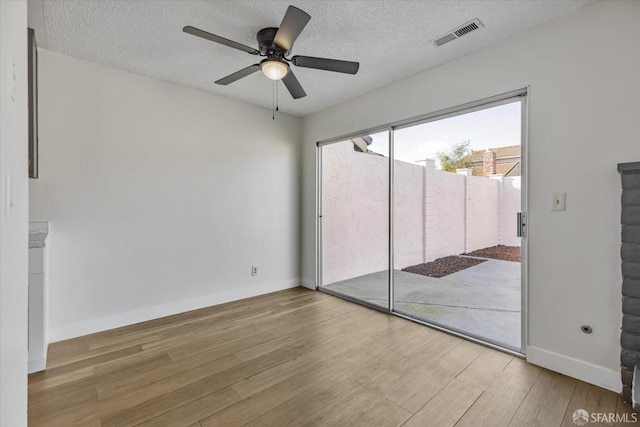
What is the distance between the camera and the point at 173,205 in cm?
323

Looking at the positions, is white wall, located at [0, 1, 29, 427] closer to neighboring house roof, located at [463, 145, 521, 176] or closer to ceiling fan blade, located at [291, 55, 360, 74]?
ceiling fan blade, located at [291, 55, 360, 74]

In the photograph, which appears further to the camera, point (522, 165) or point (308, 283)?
Result: point (308, 283)

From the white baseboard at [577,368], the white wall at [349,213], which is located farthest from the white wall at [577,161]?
the white wall at [349,213]

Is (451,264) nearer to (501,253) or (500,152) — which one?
(501,253)

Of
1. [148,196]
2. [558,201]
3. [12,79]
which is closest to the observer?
[12,79]

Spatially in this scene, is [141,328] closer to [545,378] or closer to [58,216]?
[58,216]

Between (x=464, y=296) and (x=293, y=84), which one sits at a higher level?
(x=293, y=84)

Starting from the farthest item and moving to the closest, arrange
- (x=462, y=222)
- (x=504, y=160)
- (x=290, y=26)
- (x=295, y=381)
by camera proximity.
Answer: (x=462, y=222) < (x=504, y=160) < (x=295, y=381) < (x=290, y=26)

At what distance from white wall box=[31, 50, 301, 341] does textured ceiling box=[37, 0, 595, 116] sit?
38 centimetres

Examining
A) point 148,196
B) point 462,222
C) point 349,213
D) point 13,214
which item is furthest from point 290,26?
point 462,222

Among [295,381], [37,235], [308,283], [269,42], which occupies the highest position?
[269,42]

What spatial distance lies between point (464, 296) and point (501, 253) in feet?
2.94

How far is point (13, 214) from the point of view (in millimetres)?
910

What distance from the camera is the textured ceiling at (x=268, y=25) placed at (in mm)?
1993
